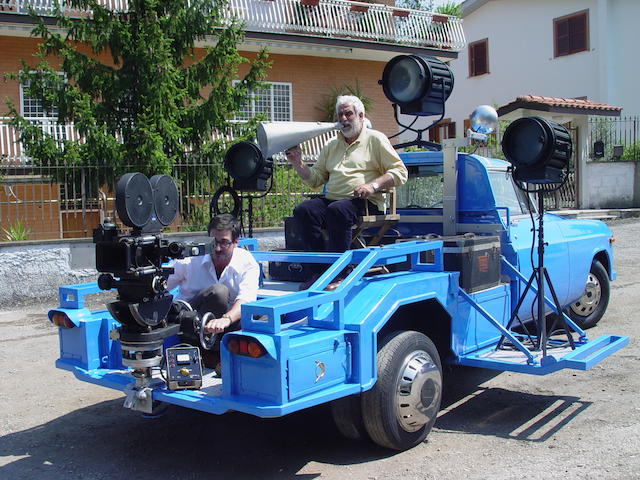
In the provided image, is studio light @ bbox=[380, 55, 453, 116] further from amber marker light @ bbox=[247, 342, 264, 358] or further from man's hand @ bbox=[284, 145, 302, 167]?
amber marker light @ bbox=[247, 342, 264, 358]

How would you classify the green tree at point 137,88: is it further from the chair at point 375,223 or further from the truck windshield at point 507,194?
the truck windshield at point 507,194

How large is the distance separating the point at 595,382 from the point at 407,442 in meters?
2.30

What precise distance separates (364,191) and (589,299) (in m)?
3.73

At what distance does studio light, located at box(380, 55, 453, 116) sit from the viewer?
6.11m

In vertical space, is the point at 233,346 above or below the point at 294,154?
below

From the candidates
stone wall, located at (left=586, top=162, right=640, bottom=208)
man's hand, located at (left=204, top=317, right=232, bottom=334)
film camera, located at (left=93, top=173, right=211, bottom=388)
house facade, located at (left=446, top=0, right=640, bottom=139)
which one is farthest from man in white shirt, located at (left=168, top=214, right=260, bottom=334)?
house facade, located at (left=446, top=0, right=640, bottom=139)

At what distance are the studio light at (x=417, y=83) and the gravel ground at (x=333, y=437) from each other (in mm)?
2433

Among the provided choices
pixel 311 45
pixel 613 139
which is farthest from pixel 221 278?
pixel 613 139

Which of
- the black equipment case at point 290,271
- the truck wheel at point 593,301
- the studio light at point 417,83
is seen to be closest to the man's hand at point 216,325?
the black equipment case at point 290,271

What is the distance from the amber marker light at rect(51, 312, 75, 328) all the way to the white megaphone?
1920mm

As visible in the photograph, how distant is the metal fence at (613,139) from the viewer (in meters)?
19.5

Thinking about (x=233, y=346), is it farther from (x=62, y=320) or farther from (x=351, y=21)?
(x=351, y=21)

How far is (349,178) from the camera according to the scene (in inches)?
218

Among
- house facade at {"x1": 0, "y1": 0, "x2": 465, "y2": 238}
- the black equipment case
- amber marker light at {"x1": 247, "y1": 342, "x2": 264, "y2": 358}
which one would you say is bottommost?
amber marker light at {"x1": 247, "y1": 342, "x2": 264, "y2": 358}
